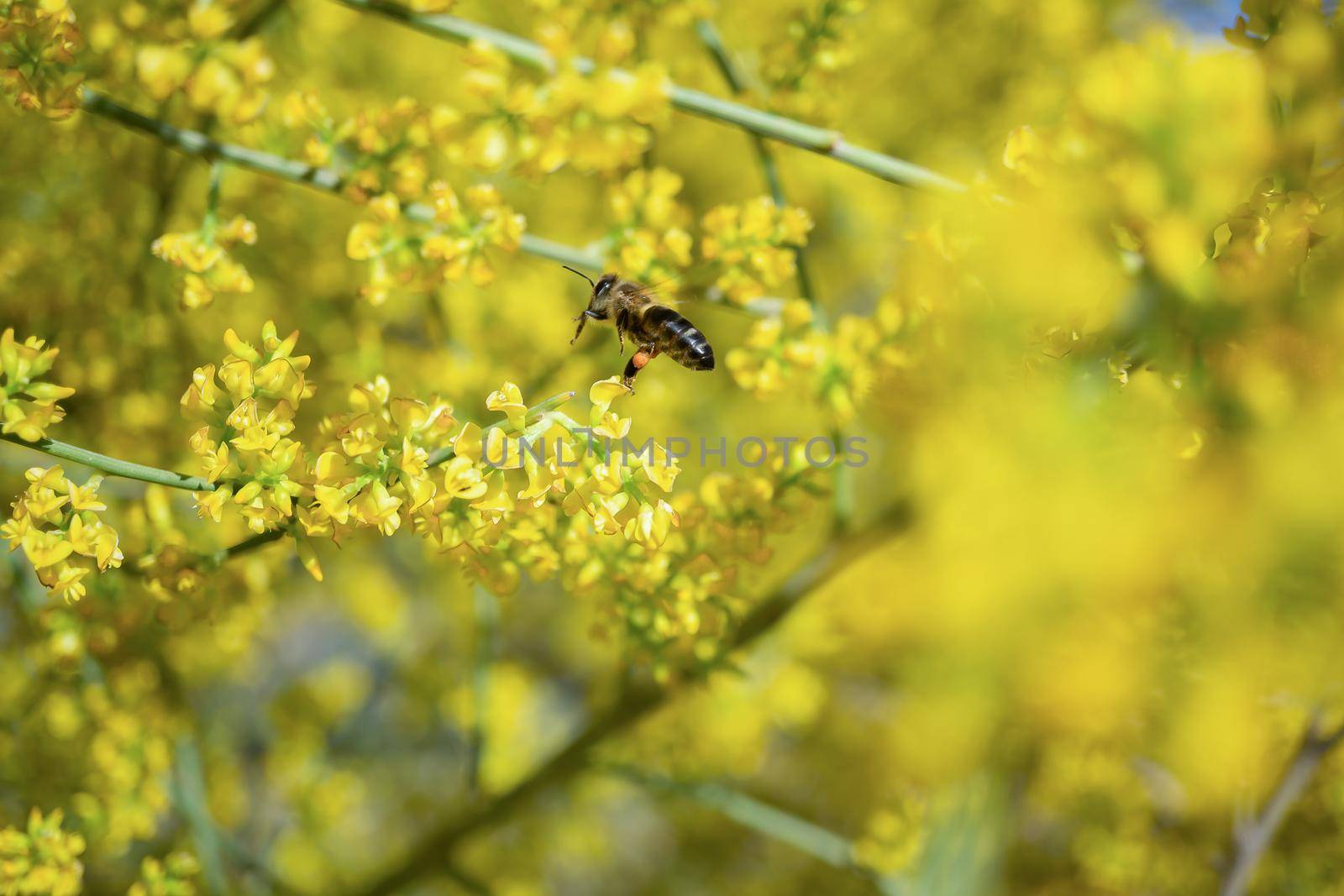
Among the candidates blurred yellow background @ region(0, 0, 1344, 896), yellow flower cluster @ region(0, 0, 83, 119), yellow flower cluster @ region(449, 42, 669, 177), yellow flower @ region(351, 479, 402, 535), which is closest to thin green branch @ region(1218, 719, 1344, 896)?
blurred yellow background @ region(0, 0, 1344, 896)

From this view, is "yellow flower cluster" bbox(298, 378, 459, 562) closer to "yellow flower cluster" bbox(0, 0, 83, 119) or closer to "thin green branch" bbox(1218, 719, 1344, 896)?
"yellow flower cluster" bbox(0, 0, 83, 119)

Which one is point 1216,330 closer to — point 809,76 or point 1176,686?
point 809,76

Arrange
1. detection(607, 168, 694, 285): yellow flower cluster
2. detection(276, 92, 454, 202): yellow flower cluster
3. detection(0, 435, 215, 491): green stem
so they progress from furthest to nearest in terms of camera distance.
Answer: detection(607, 168, 694, 285): yellow flower cluster
detection(276, 92, 454, 202): yellow flower cluster
detection(0, 435, 215, 491): green stem

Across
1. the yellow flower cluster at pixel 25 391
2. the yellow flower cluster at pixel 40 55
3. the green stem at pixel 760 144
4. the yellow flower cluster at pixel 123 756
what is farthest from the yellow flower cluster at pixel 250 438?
the yellow flower cluster at pixel 123 756

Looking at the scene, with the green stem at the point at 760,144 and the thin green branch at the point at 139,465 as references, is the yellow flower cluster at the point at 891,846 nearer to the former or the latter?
the green stem at the point at 760,144

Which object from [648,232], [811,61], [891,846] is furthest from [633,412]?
[891,846]

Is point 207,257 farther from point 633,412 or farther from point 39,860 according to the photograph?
point 633,412
